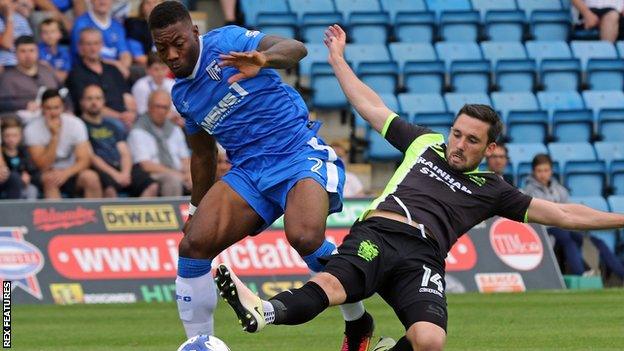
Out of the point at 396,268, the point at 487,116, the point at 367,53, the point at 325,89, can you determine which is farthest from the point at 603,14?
the point at 396,268

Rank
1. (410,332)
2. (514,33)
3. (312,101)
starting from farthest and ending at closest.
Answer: (514,33), (312,101), (410,332)

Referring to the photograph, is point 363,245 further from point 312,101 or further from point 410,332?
point 312,101

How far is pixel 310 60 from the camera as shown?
67.4 feet

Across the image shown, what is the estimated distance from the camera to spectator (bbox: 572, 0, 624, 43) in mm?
21797

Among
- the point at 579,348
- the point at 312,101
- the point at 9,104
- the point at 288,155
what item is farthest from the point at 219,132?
the point at 312,101

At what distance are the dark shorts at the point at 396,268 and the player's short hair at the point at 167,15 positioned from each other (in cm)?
168

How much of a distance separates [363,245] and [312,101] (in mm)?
12043

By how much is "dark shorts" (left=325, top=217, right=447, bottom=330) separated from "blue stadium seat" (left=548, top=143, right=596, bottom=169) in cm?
1170

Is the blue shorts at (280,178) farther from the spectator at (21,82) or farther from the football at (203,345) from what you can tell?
the spectator at (21,82)

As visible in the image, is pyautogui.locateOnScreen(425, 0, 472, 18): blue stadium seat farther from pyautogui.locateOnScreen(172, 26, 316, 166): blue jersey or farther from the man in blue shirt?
pyautogui.locateOnScreen(172, 26, 316, 166): blue jersey

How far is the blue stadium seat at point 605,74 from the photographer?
21422mm

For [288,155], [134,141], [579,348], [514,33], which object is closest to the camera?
[288,155]

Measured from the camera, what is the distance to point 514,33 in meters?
21.9

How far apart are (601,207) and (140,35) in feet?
21.2
